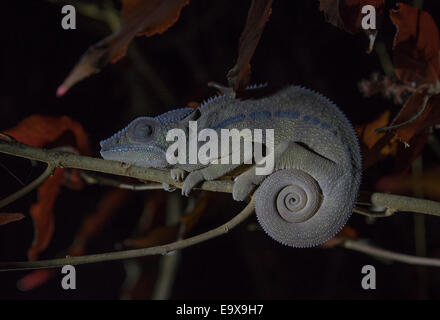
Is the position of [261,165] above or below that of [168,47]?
below

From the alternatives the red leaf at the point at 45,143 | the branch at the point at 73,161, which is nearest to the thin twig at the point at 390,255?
the branch at the point at 73,161

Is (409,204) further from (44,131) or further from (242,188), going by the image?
(44,131)

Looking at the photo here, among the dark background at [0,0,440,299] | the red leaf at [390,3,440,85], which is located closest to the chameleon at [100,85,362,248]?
the red leaf at [390,3,440,85]

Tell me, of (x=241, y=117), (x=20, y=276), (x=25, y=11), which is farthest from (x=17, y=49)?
(x=241, y=117)

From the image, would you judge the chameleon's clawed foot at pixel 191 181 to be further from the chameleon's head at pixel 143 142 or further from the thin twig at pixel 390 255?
the thin twig at pixel 390 255

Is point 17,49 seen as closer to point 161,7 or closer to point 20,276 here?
point 20,276

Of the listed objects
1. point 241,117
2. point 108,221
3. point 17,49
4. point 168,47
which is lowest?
point 241,117

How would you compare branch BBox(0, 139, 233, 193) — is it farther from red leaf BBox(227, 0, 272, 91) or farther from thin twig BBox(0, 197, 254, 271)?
red leaf BBox(227, 0, 272, 91)
